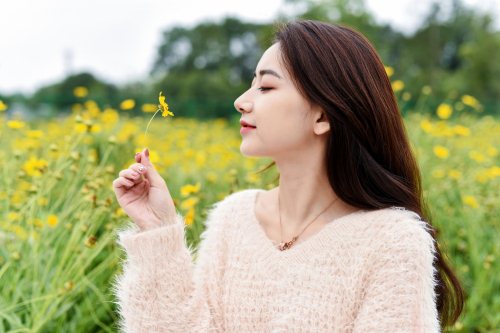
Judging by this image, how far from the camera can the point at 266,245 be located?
143 centimetres

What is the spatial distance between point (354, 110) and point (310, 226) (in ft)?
0.90

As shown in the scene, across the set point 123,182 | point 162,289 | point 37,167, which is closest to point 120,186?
point 123,182

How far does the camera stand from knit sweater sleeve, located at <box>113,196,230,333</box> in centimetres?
139

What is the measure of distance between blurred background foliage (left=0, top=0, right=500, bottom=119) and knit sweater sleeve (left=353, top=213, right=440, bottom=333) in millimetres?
8431

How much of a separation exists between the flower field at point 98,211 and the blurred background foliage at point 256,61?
654cm

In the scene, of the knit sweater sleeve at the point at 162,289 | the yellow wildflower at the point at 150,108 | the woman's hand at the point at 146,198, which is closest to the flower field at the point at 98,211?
the yellow wildflower at the point at 150,108

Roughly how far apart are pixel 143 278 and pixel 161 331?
4.7 inches

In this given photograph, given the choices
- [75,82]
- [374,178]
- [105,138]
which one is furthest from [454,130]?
[75,82]

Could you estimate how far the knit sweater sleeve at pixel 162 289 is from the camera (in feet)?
4.56

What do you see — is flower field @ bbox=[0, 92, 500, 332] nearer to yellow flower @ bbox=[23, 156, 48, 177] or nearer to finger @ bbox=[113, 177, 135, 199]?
yellow flower @ bbox=[23, 156, 48, 177]

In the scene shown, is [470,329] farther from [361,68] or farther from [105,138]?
[105,138]

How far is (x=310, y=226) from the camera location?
4.66 ft

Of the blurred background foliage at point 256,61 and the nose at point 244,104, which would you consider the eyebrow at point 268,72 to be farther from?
the blurred background foliage at point 256,61

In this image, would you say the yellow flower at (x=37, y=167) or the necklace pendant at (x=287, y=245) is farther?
the yellow flower at (x=37, y=167)
